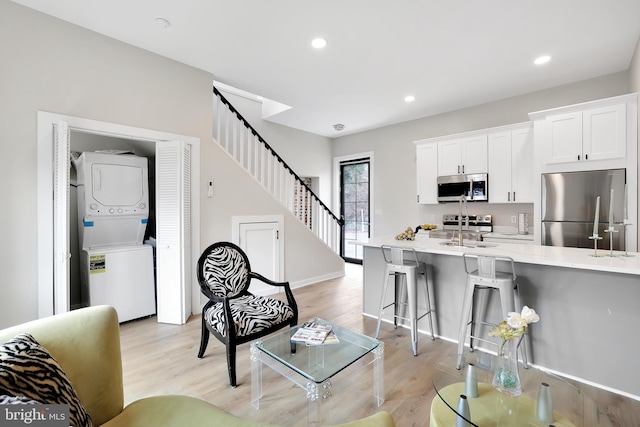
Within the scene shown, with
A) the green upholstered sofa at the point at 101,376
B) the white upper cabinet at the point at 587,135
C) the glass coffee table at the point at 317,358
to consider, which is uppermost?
the white upper cabinet at the point at 587,135

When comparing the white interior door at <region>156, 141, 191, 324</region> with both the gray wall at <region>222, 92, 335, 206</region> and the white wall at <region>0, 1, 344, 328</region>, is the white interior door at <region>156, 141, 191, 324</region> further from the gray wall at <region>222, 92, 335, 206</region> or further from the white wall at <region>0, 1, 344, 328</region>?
the gray wall at <region>222, 92, 335, 206</region>

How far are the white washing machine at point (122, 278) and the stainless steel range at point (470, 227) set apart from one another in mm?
4234

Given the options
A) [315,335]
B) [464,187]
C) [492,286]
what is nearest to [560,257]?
[492,286]

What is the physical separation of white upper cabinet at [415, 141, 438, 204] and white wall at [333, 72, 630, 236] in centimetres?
30

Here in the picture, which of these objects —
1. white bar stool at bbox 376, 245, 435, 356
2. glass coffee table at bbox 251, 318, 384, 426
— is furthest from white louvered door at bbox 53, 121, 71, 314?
white bar stool at bbox 376, 245, 435, 356

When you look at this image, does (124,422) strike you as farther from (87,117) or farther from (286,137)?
(286,137)

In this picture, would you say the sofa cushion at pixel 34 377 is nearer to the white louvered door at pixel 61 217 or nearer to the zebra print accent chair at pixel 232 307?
the zebra print accent chair at pixel 232 307

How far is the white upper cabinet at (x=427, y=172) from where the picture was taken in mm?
4980

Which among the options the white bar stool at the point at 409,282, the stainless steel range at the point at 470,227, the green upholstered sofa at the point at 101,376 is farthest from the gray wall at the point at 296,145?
the green upholstered sofa at the point at 101,376

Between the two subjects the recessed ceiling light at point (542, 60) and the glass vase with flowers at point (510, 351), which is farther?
the recessed ceiling light at point (542, 60)

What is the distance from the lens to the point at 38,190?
257cm

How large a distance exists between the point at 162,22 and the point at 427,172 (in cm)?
424

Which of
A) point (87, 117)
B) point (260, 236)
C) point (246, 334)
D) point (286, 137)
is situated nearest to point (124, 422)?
point (246, 334)

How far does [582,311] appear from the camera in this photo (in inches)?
87.2
